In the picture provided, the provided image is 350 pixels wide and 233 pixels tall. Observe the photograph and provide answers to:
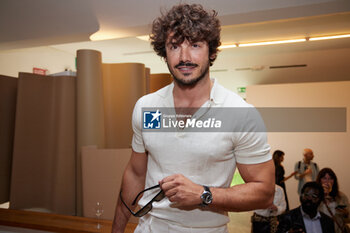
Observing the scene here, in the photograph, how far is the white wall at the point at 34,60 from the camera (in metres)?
4.69

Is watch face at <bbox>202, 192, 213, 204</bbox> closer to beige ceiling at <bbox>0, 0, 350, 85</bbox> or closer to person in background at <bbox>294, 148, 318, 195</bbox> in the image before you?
beige ceiling at <bbox>0, 0, 350, 85</bbox>

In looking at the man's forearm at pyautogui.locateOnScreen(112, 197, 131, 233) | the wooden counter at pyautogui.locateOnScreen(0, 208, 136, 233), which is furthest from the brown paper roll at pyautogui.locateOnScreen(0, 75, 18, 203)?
the man's forearm at pyautogui.locateOnScreen(112, 197, 131, 233)

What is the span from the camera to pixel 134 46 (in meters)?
5.63

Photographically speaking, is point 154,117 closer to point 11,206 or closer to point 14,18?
point 11,206

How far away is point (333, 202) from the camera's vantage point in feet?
10.0

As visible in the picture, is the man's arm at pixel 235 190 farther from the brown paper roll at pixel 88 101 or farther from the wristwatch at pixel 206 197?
the brown paper roll at pixel 88 101

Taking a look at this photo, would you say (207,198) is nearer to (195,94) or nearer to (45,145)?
(195,94)

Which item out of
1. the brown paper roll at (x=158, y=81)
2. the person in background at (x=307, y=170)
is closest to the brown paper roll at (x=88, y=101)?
the brown paper roll at (x=158, y=81)

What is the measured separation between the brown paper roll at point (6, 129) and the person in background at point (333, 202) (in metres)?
2.97

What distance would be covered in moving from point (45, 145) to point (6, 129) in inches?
17.1

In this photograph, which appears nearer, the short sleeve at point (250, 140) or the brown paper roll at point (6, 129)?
the short sleeve at point (250, 140)

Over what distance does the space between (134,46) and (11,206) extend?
3.72m

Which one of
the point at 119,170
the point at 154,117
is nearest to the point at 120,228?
the point at 154,117

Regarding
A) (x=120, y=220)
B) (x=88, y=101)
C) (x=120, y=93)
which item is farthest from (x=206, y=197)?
(x=120, y=93)
